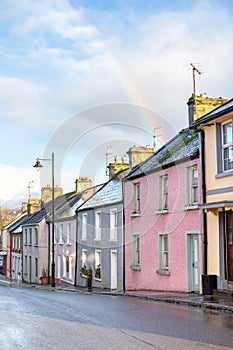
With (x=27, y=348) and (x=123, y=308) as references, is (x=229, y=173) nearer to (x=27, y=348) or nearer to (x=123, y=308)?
(x=123, y=308)

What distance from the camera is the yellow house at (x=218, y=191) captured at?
55.9ft

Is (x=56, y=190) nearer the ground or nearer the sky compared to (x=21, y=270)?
nearer the sky

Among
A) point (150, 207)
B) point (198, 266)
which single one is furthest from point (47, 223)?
point (198, 266)

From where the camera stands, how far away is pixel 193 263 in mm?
20078

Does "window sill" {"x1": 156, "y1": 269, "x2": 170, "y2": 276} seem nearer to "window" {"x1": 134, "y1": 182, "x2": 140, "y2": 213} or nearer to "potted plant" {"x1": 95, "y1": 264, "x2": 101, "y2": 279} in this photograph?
"window" {"x1": 134, "y1": 182, "x2": 140, "y2": 213}

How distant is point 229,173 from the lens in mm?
16859

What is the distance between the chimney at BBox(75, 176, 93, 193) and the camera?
1876 inches

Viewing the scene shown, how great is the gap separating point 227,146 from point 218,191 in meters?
1.66

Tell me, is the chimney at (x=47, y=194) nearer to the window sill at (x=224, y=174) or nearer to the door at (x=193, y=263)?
the door at (x=193, y=263)

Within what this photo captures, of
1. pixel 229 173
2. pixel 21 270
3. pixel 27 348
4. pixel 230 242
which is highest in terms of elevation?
pixel 229 173

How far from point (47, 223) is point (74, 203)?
570cm

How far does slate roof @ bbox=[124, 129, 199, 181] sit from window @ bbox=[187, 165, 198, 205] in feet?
1.99

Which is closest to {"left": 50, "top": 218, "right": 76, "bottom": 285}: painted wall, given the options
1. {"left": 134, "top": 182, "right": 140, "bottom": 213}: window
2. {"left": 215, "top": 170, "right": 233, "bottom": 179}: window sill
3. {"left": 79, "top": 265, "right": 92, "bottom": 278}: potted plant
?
{"left": 79, "top": 265, "right": 92, "bottom": 278}: potted plant

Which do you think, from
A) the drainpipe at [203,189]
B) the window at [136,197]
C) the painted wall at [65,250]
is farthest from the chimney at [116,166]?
the drainpipe at [203,189]
